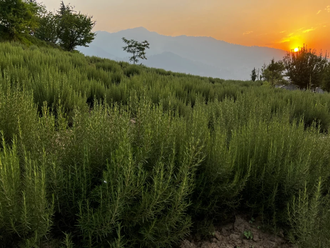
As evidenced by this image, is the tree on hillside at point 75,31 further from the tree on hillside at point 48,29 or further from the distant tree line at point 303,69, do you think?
the distant tree line at point 303,69

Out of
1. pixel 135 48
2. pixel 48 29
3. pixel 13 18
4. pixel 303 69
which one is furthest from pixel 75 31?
pixel 303 69

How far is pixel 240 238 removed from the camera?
1859mm

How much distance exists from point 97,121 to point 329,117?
5215 mm

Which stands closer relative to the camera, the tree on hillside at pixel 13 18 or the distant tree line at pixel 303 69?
the tree on hillside at pixel 13 18

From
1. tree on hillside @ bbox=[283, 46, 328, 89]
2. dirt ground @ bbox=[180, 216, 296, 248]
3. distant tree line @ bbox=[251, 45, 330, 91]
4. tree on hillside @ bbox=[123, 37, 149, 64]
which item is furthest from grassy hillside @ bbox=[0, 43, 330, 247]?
tree on hillside @ bbox=[123, 37, 149, 64]

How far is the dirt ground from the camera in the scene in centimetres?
Result: 177

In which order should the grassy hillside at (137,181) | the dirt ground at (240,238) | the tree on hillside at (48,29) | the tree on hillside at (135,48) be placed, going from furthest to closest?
the tree on hillside at (135,48), the tree on hillside at (48,29), the dirt ground at (240,238), the grassy hillside at (137,181)

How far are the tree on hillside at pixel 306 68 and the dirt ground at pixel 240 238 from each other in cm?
3750

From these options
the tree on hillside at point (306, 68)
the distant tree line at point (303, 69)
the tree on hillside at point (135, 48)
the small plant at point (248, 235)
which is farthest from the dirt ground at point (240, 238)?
the tree on hillside at point (135, 48)

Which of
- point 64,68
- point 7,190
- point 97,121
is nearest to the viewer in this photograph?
point 7,190

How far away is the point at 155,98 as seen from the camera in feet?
14.6

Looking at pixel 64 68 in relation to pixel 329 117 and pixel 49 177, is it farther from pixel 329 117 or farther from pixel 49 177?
pixel 329 117

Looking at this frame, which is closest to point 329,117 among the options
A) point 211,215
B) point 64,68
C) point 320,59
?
point 211,215

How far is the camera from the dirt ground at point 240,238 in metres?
1.77
